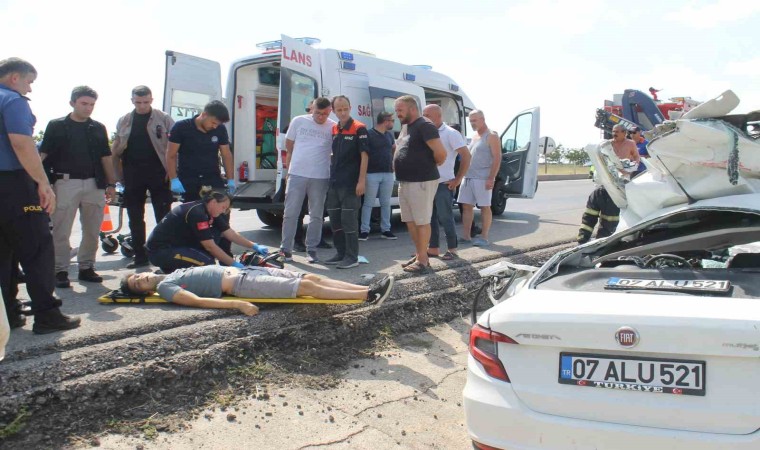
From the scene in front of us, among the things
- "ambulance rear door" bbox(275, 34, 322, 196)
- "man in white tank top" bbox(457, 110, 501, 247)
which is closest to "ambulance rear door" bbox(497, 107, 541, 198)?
"man in white tank top" bbox(457, 110, 501, 247)

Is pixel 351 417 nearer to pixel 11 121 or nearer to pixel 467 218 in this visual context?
pixel 11 121

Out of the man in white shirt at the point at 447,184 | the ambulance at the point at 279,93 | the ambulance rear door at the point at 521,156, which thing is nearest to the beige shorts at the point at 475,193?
the man in white shirt at the point at 447,184

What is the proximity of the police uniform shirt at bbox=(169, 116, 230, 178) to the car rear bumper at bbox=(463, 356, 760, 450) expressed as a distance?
4.24 metres

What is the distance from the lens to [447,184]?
717 centimetres

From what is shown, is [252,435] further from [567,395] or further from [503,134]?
[503,134]

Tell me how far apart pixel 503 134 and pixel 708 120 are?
26.0 ft

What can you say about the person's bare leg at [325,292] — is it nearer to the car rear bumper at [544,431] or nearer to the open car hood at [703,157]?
the open car hood at [703,157]

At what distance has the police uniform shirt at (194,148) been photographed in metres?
6.06

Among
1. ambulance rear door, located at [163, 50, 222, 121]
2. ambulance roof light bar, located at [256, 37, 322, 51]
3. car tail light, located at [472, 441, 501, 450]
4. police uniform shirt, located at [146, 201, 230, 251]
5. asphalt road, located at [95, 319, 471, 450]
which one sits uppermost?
ambulance roof light bar, located at [256, 37, 322, 51]

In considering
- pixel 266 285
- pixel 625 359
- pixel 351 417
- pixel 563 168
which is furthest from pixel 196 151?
pixel 563 168

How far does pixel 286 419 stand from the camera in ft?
11.3

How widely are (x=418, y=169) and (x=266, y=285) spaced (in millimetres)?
2033

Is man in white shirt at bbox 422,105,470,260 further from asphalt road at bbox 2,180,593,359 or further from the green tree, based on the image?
the green tree

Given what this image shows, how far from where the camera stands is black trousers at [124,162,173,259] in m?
6.23
